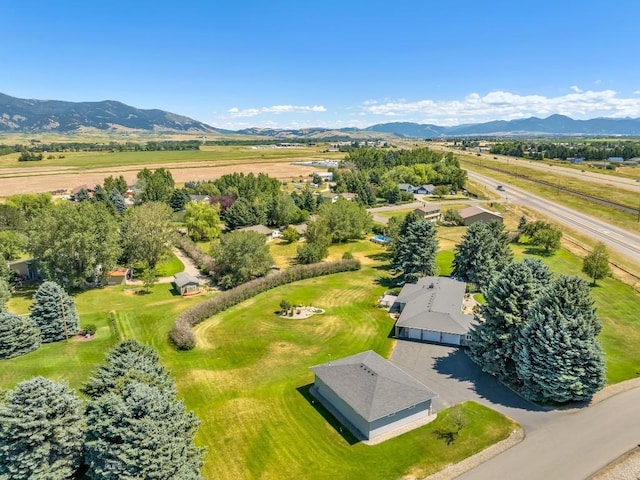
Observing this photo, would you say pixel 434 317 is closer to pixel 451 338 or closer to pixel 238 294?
pixel 451 338

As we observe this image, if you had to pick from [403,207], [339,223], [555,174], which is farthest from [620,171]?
[339,223]

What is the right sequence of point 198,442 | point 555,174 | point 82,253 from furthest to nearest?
point 555,174, point 82,253, point 198,442

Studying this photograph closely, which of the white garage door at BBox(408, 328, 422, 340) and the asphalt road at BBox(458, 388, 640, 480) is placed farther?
the white garage door at BBox(408, 328, 422, 340)

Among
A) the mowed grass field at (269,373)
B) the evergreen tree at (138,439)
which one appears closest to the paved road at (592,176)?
the mowed grass field at (269,373)

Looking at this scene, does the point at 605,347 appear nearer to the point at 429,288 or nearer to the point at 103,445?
the point at 429,288

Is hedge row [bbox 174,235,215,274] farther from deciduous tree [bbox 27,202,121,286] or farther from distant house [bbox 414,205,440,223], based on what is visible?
distant house [bbox 414,205,440,223]

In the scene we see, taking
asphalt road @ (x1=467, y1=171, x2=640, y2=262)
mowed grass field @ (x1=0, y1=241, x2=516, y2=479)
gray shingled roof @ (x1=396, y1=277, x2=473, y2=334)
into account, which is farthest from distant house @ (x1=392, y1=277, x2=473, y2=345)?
asphalt road @ (x1=467, y1=171, x2=640, y2=262)

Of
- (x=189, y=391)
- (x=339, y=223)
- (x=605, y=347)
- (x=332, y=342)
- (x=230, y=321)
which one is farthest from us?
(x=339, y=223)

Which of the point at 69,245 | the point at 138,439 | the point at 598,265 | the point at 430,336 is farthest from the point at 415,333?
the point at 69,245
